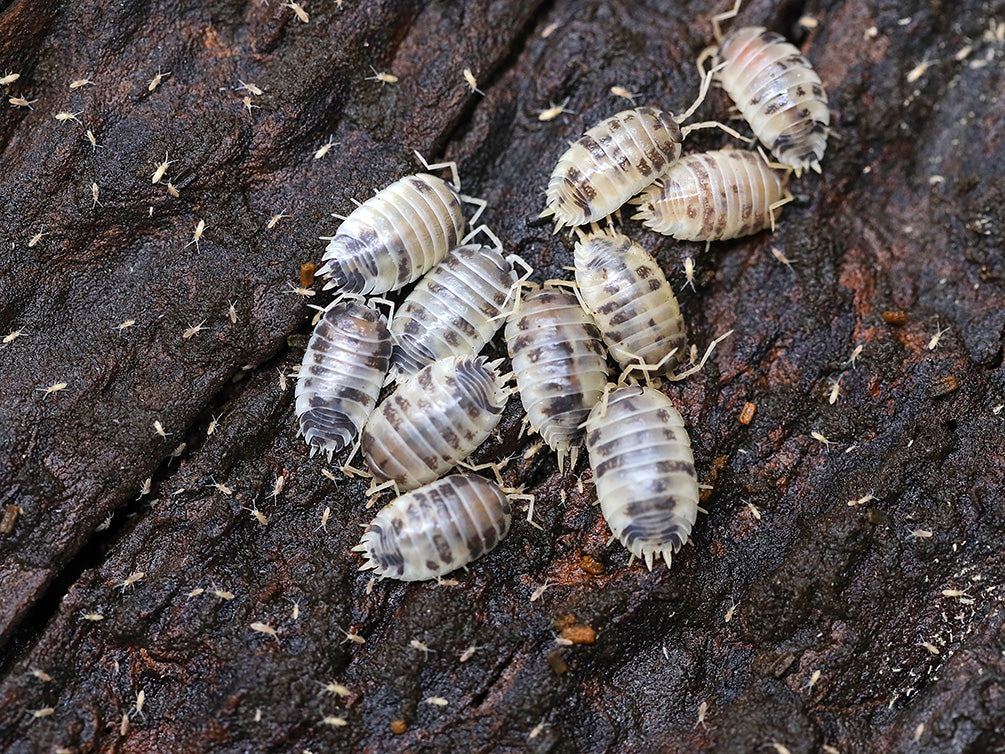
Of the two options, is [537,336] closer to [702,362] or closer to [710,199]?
[702,362]

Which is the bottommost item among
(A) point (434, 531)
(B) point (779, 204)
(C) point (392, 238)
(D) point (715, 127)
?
(B) point (779, 204)

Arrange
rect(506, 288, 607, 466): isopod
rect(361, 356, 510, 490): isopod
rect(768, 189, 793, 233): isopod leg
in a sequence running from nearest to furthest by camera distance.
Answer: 1. rect(361, 356, 510, 490): isopod
2. rect(506, 288, 607, 466): isopod
3. rect(768, 189, 793, 233): isopod leg

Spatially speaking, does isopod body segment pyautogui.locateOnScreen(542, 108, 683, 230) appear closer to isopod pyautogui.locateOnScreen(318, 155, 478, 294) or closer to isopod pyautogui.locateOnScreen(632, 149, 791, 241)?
isopod pyautogui.locateOnScreen(632, 149, 791, 241)

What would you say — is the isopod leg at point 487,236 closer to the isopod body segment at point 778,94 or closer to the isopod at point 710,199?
the isopod at point 710,199

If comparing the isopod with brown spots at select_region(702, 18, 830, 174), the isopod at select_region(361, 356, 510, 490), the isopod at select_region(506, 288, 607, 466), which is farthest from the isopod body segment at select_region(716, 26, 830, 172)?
the isopod at select_region(361, 356, 510, 490)

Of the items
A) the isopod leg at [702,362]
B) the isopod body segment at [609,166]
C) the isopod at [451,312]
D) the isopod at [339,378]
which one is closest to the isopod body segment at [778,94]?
the isopod body segment at [609,166]

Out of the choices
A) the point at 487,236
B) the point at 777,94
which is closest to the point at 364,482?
the point at 487,236
